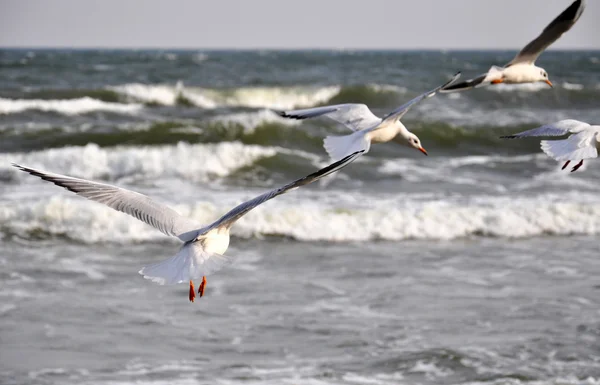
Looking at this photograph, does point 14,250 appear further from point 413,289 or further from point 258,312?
point 413,289

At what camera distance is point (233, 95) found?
23781mm

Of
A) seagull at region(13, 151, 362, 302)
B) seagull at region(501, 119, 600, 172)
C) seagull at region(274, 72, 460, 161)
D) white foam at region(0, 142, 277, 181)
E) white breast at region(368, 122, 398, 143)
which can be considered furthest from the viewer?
white foam at region(0, 142, 277, 181)

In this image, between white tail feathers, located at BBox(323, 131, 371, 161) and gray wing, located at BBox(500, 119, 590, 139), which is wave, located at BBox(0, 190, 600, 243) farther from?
white tail feathers, located at BBox(323, 131, 371, 161)

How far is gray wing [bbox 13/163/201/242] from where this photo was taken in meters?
4.12

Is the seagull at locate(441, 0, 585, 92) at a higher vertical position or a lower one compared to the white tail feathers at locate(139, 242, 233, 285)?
higher

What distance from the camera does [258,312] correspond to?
696 cm

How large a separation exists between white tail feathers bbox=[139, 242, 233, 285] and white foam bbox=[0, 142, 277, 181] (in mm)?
8595

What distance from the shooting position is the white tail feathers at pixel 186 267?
143 inches

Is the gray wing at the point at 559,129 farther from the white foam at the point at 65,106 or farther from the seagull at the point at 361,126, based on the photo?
the white foam at the point at 65,106

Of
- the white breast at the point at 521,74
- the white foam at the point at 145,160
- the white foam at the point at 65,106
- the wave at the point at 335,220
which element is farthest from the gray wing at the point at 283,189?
the white foam at the point at 65,106

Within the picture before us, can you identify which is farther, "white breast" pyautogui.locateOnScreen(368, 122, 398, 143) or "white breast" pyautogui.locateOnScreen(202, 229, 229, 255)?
"white breast" pyautogui.locateOnScreen(368, 122, 398, 143)

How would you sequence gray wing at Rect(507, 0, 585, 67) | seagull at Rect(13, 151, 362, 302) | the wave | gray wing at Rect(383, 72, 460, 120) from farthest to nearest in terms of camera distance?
the wave, gray wing at Rect(507, 0, 585, 67), gray wing at Rect(383, 72, 460, 120), seagull at Rect(13, 151, 362, 302)

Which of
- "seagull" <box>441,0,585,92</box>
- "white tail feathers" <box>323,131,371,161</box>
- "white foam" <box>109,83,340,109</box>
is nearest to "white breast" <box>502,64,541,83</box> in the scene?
"seagull" <box>441,0,585,92</box>

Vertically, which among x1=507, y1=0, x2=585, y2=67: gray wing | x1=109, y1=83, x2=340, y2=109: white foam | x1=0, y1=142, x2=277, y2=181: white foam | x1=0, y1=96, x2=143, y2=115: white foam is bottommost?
x1=0, y1=142, x2=277, y2=181: white foam
